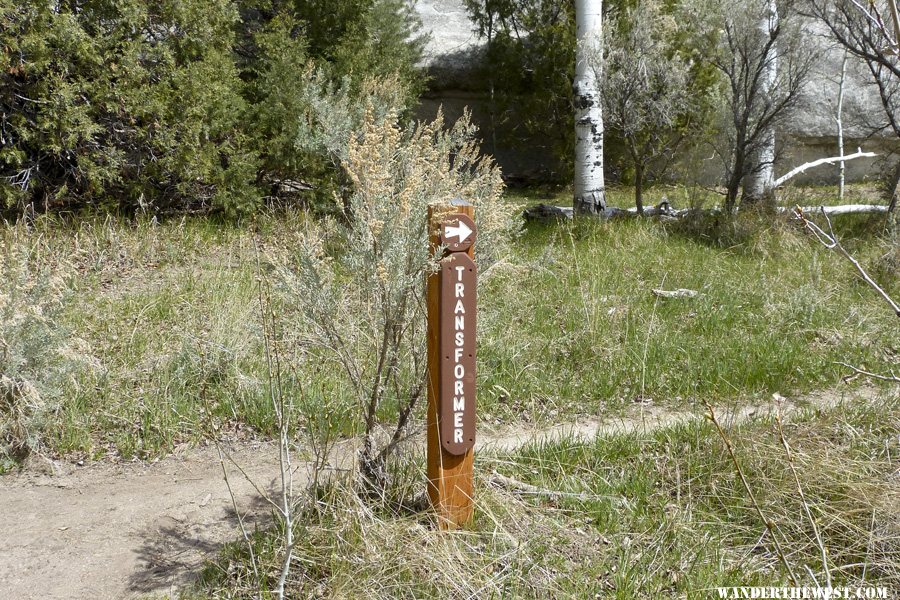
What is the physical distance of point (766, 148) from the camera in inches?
388

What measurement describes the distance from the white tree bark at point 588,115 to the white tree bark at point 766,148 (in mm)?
1860

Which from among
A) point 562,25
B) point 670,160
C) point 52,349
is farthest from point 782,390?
point 562,25

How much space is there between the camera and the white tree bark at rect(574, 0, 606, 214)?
9.59 m

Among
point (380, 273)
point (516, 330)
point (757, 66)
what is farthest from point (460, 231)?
point (757, 66)

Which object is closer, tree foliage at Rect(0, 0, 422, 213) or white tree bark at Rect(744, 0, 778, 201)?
tree foliage at Rect(0, 0, 422, 213)

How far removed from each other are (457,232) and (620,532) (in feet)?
4.87

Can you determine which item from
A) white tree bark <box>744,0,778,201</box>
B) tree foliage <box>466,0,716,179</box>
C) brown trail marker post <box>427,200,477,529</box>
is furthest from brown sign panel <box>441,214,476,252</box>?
tree foliage <box>466,0,716,179</box>

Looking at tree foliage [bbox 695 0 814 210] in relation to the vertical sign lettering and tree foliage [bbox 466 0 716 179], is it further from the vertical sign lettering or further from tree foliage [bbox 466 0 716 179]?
the vertical sign lettering

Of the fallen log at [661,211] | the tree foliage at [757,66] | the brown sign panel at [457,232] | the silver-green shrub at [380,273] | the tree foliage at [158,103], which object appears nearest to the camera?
the brown sign panel at [457,232]

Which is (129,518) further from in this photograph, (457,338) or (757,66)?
(757,66)

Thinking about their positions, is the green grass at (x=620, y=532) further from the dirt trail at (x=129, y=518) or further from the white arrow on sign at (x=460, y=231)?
the white arrow on sign at (x=460, y=231)

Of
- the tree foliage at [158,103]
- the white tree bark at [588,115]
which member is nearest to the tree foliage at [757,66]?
the white tree bark at [588,115]

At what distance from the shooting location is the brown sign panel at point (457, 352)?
3.06 metres

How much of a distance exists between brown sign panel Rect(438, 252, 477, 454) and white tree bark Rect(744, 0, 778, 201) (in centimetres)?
753
